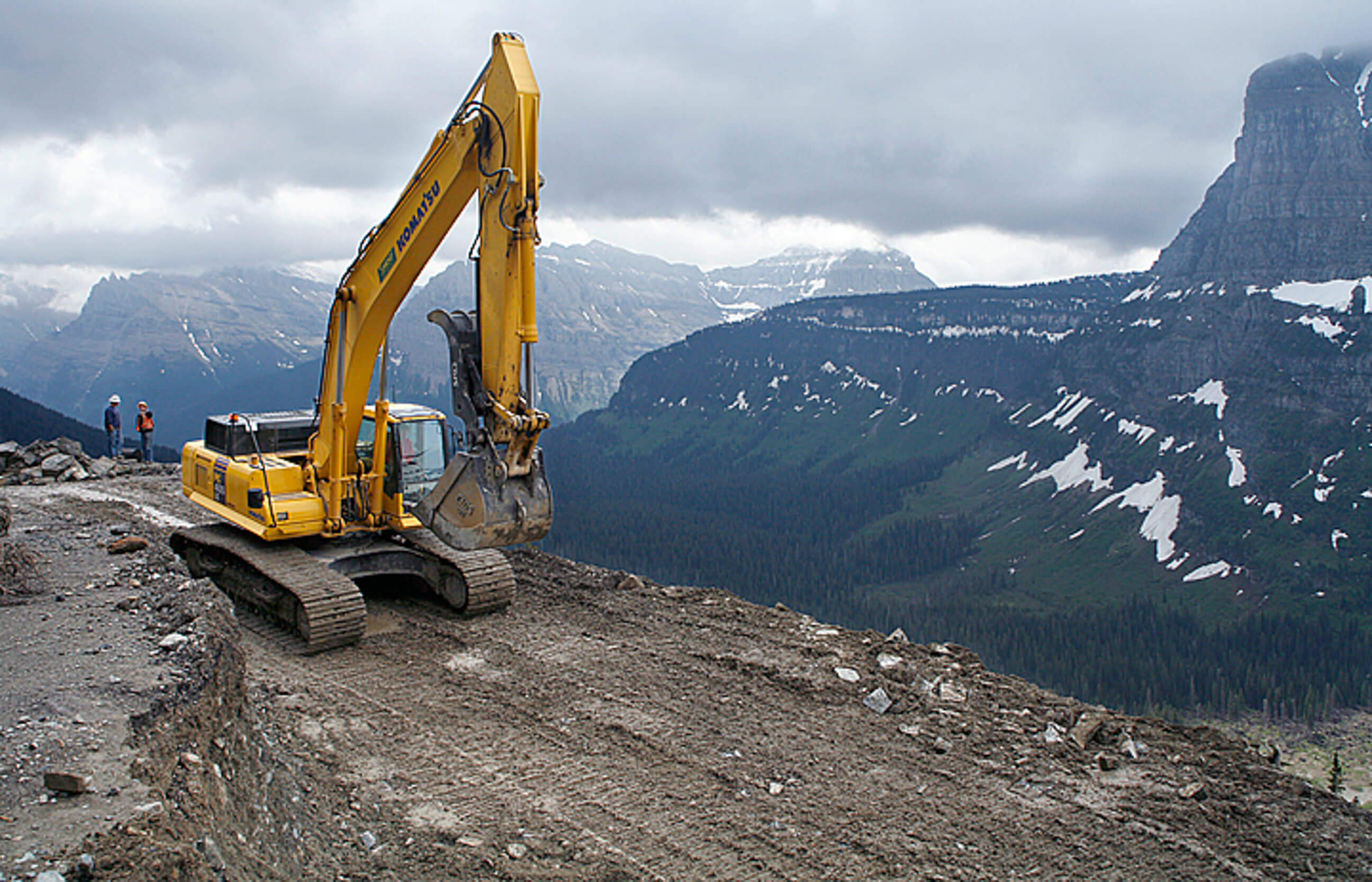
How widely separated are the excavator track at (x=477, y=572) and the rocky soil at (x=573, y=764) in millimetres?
884

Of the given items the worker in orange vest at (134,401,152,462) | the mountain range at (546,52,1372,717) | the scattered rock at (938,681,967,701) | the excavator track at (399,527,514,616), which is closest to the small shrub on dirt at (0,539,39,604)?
the excavator track at (399,527,514,616)

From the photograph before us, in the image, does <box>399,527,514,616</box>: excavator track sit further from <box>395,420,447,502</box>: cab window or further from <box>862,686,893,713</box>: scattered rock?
<box>862,686,893,713</box>: scattered rock

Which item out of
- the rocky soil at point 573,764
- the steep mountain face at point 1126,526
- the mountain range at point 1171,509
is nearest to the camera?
the rocky soil at point 573,764

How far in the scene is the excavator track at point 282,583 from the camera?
42.8 feet

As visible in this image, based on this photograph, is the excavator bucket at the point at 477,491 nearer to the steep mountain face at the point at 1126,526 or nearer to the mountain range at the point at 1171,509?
the mountain range at the point at 1171,509

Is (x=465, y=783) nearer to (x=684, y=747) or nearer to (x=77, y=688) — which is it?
(x=684, y=747)

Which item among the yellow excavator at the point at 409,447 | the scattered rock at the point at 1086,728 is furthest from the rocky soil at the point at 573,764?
the yellow excavator at the point at 409,447

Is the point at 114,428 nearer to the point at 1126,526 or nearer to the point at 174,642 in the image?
the point at 174,642

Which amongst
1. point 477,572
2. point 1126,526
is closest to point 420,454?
point 477,572

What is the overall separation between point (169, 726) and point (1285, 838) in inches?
399

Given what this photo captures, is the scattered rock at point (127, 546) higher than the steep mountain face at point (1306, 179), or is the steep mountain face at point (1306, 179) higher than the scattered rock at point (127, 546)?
the steep mountain face at point (1306, 179)

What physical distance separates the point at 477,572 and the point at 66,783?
812cm

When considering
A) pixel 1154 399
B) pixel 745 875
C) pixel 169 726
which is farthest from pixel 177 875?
pixel 1154 399

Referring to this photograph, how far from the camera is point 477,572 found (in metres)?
14.5
